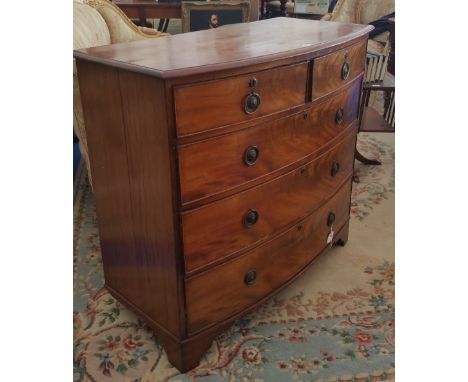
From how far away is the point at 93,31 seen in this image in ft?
7.77

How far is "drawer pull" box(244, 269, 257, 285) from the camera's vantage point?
64.2 inches

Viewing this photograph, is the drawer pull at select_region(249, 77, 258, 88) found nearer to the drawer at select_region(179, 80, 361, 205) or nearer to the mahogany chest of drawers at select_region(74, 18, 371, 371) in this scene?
the mahogany chest of drawers at select_region(74, 18, 371, 371)

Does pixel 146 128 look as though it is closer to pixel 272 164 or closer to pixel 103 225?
pixel 272 164

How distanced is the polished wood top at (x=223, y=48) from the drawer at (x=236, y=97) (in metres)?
0.04

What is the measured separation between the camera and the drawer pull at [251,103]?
134cm

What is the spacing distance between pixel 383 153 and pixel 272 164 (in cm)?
214

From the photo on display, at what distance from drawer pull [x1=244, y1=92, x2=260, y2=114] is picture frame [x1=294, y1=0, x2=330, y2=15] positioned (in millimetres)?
4918

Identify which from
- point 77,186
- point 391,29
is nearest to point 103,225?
point 77,186

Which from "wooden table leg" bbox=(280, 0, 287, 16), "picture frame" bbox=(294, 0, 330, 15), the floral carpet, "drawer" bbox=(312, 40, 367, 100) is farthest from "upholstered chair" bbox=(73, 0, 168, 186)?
"wooden table leg" bbox=(280, 0, 287, 16)

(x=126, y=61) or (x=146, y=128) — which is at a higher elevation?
(x=126, y=61)

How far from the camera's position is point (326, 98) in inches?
66.4

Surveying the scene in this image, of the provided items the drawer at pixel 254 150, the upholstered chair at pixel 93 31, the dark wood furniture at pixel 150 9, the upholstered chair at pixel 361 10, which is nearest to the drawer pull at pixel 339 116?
the drawer at pixel 254 150

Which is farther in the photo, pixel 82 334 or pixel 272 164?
pixel 82 334

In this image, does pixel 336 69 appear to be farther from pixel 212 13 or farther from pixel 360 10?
pixel 212 13
